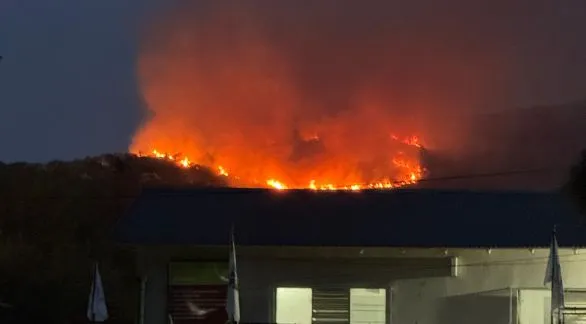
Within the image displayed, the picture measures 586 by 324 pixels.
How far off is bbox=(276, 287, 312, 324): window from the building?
2 centimetres

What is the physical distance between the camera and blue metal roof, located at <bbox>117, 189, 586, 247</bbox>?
15766 millimetres

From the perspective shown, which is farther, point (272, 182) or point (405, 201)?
point (272, 182)

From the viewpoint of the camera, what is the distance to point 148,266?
1627 centimetres

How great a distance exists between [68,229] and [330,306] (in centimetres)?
2622

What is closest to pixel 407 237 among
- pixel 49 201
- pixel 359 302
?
pixel 359 302

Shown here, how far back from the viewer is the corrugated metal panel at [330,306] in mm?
16156

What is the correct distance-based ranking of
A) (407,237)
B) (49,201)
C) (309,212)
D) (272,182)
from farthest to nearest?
(49,201) → (272,182) → (309,212) → (407,237)

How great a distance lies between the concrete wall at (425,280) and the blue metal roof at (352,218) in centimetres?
36

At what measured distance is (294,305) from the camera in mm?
16281

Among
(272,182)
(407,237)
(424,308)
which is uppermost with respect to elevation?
(272,182)

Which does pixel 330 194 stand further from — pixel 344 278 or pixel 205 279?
pixel 205 279

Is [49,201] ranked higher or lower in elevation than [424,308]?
higher

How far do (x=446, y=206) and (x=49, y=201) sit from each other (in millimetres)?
29457

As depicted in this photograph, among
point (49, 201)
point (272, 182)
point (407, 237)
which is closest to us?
point (407, 237)
